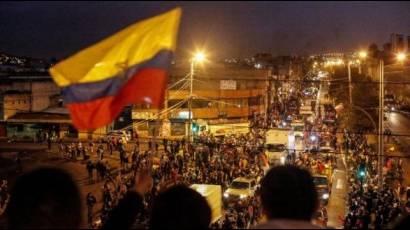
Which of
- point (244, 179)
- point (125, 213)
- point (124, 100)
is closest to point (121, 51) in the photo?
point (124, 100)

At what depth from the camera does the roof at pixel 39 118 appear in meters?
40.7

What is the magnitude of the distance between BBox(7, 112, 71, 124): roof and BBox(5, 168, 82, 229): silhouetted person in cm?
3874

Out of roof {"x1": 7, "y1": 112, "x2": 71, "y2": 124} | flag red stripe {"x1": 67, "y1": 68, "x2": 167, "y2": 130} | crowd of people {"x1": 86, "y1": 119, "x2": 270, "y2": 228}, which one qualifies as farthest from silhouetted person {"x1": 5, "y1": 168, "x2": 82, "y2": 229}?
roof {"x1": 7, "y1": 112, "x2": 71, "y2": 124}

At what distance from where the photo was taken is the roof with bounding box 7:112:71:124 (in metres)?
40.7

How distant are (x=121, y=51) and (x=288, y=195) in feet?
8.27

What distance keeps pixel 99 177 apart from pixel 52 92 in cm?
2497

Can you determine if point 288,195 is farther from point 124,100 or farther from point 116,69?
point 116,69

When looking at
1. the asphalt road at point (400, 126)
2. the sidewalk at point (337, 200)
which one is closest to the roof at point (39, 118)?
the sidewalk at point (337, 200)

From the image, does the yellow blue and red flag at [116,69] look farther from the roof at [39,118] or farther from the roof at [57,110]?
the roof at [57,110]


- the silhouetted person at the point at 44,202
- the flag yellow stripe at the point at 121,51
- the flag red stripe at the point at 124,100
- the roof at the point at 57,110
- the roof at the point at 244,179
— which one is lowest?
the roof at the point at 244,179

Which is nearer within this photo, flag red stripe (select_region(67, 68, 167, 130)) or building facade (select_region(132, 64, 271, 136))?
flag red stripe (select_region(67, 68, 167, 130))

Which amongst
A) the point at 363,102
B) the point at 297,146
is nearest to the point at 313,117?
the point at 363,102

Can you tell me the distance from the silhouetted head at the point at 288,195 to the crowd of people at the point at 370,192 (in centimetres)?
388

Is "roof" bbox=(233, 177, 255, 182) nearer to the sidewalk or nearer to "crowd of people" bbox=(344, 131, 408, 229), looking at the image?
the sidewalk
